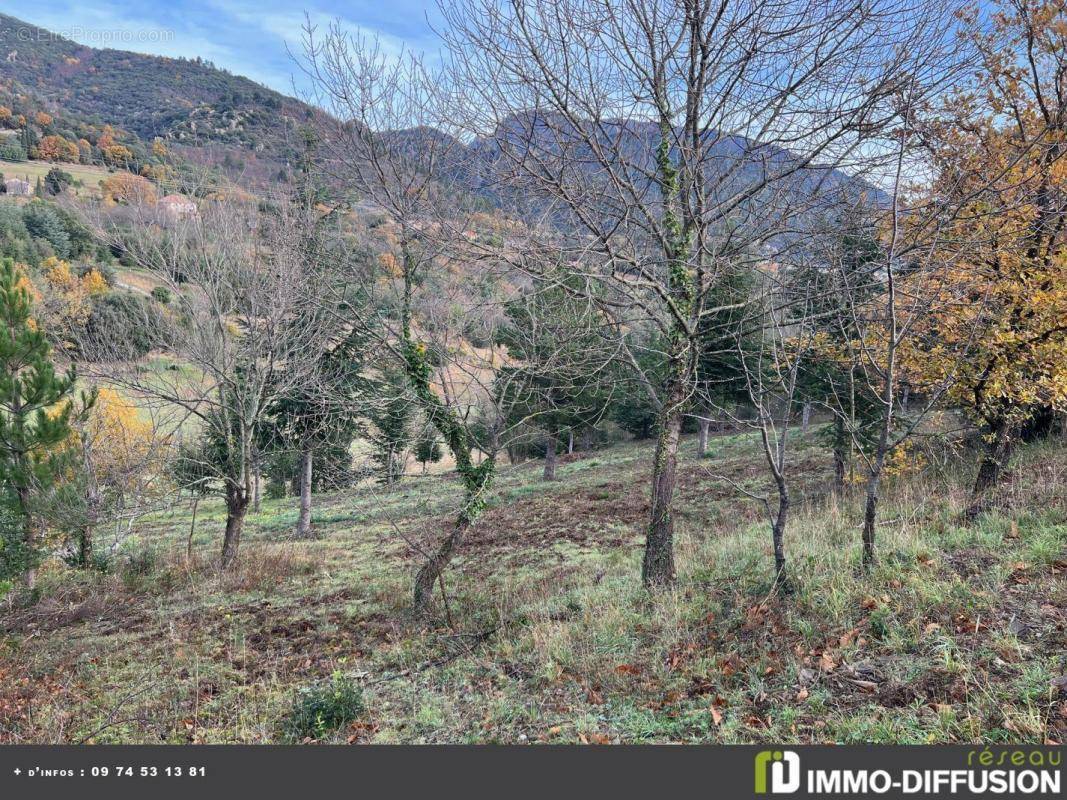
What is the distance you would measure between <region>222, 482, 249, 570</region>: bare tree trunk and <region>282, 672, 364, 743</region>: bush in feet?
24.9

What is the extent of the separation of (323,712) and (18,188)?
85.7m

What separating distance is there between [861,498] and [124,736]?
10.3 m

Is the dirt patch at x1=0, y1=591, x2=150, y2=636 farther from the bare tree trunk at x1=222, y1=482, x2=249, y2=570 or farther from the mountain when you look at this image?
the mountain

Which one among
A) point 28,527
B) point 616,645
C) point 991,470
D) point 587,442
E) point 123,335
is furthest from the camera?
point 587,442

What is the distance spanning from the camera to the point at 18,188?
203 feet

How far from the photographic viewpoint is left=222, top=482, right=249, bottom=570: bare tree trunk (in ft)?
36.2

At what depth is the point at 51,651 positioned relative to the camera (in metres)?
7.89

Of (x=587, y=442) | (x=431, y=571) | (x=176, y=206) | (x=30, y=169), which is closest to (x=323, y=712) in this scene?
(x=431, y=571)

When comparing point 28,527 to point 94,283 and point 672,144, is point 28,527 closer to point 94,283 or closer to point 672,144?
point 672,144

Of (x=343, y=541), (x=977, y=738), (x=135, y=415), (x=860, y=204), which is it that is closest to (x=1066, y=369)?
(x=860, y=204)

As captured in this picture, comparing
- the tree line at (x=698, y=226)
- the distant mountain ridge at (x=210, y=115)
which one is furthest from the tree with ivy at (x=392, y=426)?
the distant mountain ridge at (x=210, y=115)

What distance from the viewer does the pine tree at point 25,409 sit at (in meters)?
10.9
